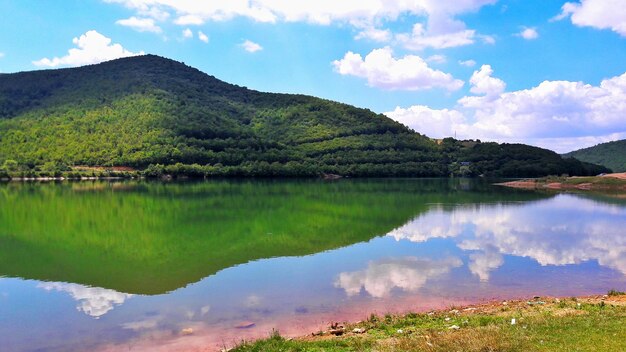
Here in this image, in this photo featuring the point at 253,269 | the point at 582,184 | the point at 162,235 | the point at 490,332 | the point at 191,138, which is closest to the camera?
the point at 490,332

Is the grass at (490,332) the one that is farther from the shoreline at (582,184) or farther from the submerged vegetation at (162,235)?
the shoreline at (582,184)

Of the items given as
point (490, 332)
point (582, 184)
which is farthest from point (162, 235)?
point (582, 184)

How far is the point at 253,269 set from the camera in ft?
76.9

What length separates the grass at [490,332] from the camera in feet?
31.6

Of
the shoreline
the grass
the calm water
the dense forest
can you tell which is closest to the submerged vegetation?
the calm water

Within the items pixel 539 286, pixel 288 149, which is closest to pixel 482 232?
pixel 539 286

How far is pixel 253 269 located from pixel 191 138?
12295 centimetres

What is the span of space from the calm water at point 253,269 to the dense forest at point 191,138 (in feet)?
283

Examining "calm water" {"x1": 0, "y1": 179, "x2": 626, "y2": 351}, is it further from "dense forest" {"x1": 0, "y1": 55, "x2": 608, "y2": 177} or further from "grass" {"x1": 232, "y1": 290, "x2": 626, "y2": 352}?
A: "dense forest" {"x1": 0, "y1": 55, "x2": 608, "y2": 177}

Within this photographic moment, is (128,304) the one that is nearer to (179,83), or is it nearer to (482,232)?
(482,232)

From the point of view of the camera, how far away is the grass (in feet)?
31.6

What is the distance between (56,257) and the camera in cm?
2620

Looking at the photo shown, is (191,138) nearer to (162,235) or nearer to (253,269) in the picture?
(162,235)

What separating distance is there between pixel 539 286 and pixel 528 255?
26.0ft
